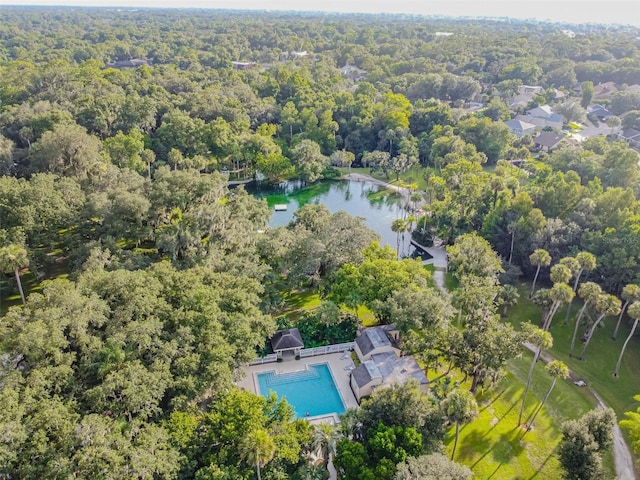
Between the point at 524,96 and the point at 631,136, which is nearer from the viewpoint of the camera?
the point at 631,136

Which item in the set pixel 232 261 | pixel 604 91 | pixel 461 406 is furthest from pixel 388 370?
pixel 604 91

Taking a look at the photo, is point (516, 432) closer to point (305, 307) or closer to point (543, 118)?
point (305, 307)

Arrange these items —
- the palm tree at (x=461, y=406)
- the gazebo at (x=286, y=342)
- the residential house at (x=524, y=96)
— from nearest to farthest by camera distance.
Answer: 1. the palm tree at (x=461, y=406)
2. the gazebo at (x=286, y=342)
3. the residential house at (x=524, y=96)

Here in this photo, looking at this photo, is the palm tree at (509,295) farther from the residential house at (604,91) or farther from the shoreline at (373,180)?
the residential house at (604,91)

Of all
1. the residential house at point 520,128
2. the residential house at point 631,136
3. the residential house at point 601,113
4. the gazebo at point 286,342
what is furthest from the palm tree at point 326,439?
the residential house at point 601,113

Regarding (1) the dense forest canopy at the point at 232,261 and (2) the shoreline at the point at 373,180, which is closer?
(1) the dense forest canopy at the point at 232,261

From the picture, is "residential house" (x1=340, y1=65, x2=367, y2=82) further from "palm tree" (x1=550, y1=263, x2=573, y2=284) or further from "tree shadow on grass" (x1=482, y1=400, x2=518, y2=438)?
"tree shadow on grass" (x1=482, y1=400, x2=518, y2=438)

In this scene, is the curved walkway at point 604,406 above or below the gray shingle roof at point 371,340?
below
